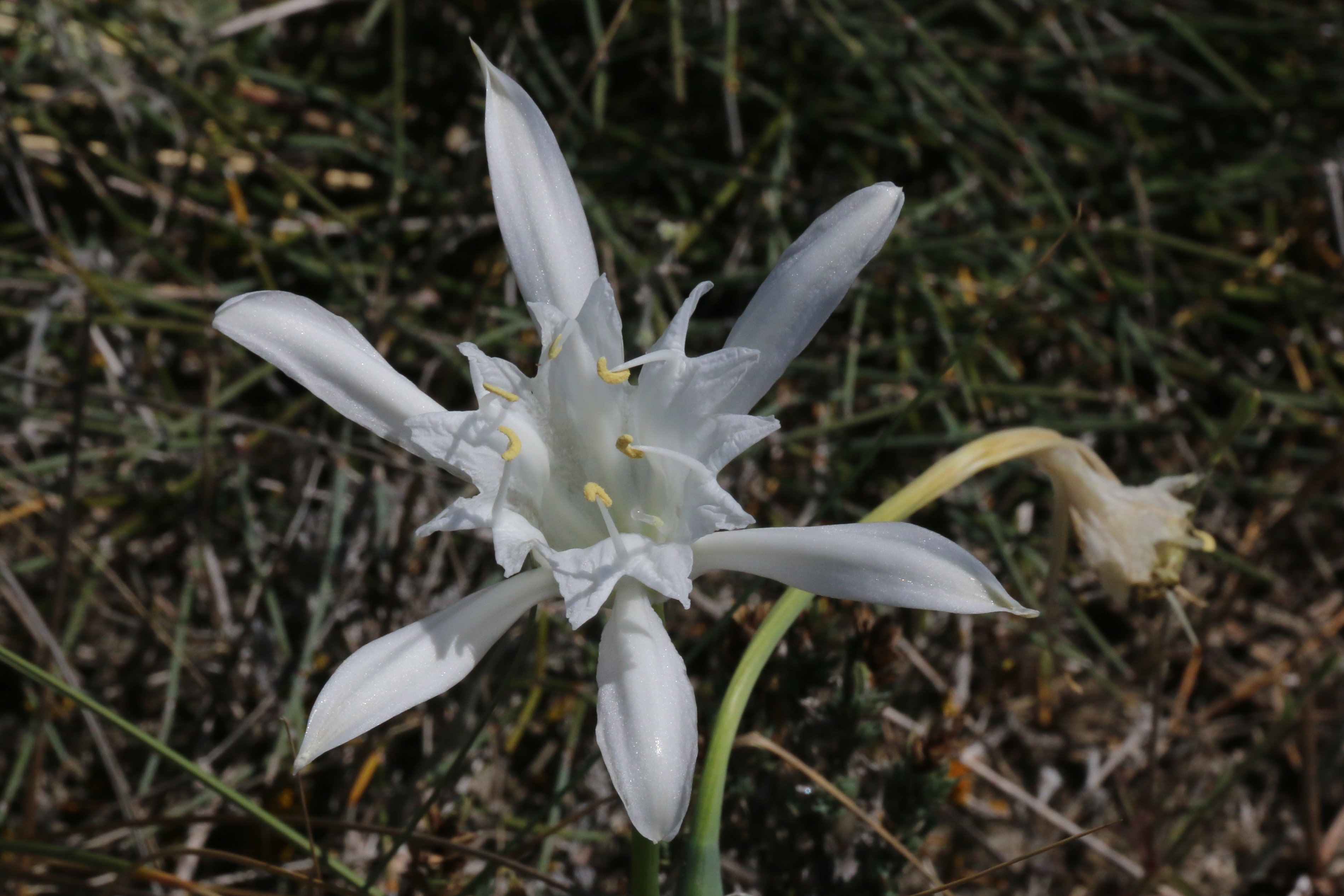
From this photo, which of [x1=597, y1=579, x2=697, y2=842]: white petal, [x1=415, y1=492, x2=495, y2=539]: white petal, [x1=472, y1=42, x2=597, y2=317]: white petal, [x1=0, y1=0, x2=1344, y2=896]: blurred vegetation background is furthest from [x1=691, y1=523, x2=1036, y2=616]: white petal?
[x1=0, y1=0, x2=1344, y2=896]: blurred vegetation background

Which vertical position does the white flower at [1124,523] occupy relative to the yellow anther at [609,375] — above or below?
below

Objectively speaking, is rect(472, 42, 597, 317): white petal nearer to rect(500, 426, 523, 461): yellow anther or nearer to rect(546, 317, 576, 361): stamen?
rect(546, 317, 576, 361): stamen

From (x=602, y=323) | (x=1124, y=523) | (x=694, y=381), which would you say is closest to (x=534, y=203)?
(x=602, y=323)

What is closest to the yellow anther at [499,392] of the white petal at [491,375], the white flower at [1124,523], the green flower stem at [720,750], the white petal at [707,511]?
the white petal at [491,375]

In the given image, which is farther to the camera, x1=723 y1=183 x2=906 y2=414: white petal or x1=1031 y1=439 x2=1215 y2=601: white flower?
x1=1031 y1=439 x2=1215 y2=601: white flower

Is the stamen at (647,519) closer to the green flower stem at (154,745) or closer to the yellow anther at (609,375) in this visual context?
the yellow anther at (609,375)

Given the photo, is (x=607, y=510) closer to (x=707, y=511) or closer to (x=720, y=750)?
(x=707, y=511)
